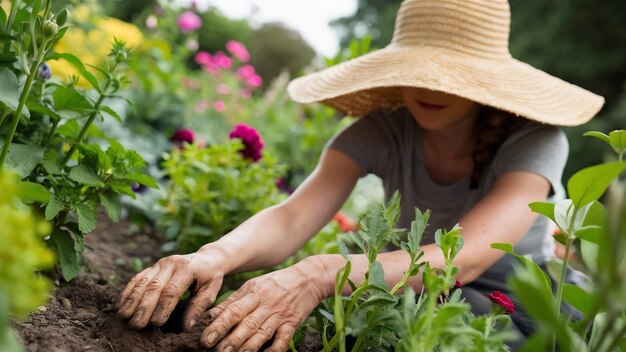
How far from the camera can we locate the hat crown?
58.0 inches

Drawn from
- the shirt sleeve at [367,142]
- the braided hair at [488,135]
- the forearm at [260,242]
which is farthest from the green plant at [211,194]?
the braided hair at [488,135]

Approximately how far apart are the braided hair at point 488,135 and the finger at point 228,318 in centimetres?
84

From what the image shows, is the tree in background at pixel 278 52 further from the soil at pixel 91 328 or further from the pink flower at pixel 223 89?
the soil at pixel 91 328

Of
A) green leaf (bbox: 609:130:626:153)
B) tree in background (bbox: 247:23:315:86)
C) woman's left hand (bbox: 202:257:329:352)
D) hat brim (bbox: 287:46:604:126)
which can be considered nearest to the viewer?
green leaf (bbox: 609:130:626:153)

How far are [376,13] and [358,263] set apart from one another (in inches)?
416

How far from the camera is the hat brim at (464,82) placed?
1360 millimetres

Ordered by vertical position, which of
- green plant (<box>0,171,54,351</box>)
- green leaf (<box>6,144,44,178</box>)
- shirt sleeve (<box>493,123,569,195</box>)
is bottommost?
green leaf (<box>6,144,44,178</box>)

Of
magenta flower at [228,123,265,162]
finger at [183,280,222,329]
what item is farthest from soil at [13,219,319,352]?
magenta flower at [228,123,265,162]

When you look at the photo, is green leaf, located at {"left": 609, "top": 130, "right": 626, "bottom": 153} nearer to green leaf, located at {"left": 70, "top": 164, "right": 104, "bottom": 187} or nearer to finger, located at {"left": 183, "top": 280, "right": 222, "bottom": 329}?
finger, located at {"left": 183, "top": 280, "right": 222, "bottom": 329}

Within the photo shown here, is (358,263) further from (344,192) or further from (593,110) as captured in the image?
(593,110)

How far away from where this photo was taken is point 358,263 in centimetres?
114

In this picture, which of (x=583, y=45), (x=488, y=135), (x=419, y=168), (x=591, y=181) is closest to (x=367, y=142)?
(x=419, y=168)

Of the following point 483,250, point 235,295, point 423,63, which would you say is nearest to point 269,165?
point 423,63

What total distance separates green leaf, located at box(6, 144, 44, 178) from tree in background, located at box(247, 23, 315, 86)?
7073 mm
